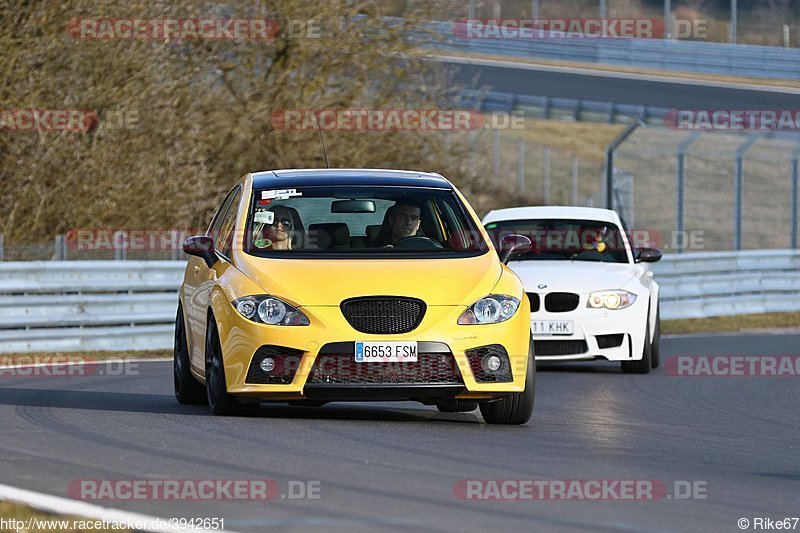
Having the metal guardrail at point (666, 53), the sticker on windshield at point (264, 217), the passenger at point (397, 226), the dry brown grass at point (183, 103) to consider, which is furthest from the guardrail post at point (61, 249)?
the metal guardrail at point (666, 53)

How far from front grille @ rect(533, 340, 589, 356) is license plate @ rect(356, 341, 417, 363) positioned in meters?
5.95

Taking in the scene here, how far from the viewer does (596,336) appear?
15.6 m

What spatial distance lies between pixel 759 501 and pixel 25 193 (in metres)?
17.4

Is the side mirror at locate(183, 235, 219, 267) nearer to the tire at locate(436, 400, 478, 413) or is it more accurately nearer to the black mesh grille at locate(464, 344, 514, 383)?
the tire at locate(436, 400, 478, 413)

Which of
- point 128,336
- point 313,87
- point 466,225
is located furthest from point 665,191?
point 466,225

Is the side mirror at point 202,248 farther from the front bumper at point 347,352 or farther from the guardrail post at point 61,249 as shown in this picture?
the guardrail post at point 61,249

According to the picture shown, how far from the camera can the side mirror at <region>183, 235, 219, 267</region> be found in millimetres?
11016

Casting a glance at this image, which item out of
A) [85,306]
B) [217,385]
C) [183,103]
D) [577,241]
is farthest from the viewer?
[183,103]

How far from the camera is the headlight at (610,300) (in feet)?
51.1

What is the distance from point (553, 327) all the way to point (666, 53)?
3743 cm

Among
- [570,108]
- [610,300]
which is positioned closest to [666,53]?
[570,108]

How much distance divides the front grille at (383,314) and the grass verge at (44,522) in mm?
3332

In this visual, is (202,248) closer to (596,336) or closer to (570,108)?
(596,336)

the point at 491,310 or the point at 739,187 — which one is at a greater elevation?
A: the point at 491,310
